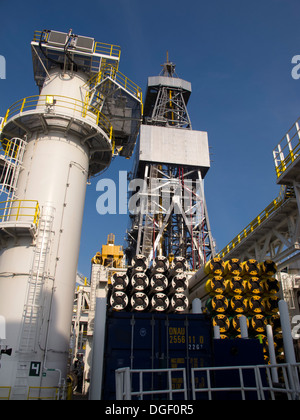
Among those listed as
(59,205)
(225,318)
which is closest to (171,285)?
(225,318)

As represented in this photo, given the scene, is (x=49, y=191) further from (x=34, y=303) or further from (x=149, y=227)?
(x=149, y=227)

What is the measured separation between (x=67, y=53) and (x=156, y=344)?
14.7 metres

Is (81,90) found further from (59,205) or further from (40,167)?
(59,205)

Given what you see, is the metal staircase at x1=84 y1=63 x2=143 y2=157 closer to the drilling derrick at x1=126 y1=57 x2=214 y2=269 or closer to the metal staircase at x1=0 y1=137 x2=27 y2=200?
the metal staircase at x1=0 y1=137 x2=27 y2=200

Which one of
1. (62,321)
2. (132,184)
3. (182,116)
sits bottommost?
(62,321)

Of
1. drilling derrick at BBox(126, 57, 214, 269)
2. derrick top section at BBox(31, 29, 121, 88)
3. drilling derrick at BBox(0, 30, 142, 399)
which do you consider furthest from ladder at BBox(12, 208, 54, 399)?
drilling derrick at BBox(126, 57, 214, 269)

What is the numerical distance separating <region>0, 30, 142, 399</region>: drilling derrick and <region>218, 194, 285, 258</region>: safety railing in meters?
9.16

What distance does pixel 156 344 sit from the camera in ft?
31.1

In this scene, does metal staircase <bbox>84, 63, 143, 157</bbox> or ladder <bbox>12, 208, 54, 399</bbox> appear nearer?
ladder <bbox>12, 208, 54, 399</bbox>

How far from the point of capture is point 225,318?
1285 cm

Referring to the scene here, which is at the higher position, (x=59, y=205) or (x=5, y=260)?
(x=59, y=205)

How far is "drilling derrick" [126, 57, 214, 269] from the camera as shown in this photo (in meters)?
27.9

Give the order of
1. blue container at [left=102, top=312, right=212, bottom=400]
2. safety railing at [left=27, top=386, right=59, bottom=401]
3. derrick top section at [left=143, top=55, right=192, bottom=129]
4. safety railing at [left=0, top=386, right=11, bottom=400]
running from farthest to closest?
derrick top section at [left=143, top=55, right=192, bottom=129] → safety railing at [left=27, top=386, right=59, bottom=401] → safety railing at [left=0, top=386, right=11, bottom=400] → blue container at [left=102, top=312, right=212, bottom=400]
